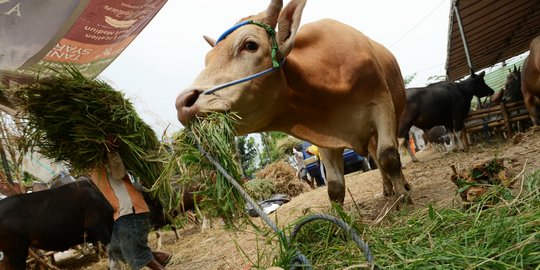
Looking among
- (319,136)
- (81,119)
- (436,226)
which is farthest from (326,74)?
(81,119)

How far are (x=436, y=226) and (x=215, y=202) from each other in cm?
124

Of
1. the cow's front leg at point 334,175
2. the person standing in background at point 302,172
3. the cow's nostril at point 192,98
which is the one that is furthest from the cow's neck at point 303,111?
the person standing in background at point 302,172

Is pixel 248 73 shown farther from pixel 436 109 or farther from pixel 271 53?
pixel 436 109

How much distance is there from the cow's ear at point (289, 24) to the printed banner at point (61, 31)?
1.62 meters

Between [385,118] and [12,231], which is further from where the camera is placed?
[12,231]

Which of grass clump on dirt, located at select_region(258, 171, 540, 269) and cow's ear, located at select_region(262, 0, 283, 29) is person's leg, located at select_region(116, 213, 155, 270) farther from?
cow's ear, located at select_region(262, 0, 283, 29)

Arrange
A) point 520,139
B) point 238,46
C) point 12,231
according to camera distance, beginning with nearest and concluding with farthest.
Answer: point 238,46 < point 12,231 < point 520,139

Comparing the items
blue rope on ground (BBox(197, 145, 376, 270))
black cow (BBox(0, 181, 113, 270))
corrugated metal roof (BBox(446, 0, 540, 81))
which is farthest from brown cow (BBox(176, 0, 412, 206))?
corrugated metal roof (BBox(446, 0, 540, 81))

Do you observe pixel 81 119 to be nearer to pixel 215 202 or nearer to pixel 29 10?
pixel 29 10

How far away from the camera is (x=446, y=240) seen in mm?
1768

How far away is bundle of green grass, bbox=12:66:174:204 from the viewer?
333cm

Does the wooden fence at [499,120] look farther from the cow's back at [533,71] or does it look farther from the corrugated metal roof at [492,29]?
the corrugated metal roof at [492,29]

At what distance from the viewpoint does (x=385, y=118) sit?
3.59 m

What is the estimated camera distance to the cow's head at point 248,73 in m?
2.53
